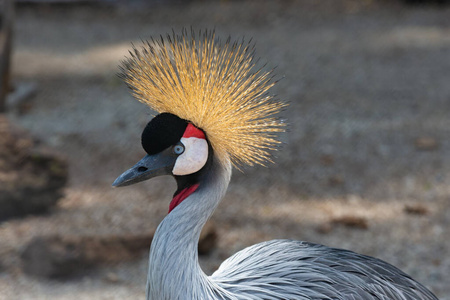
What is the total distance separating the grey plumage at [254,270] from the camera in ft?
4.65

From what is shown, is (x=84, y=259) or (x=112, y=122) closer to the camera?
(x=84, y=259)

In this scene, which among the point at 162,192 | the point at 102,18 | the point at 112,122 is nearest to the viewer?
the point at 162,192

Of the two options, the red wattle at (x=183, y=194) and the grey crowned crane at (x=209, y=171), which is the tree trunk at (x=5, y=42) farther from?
the red wattle at (x=183, y=194)

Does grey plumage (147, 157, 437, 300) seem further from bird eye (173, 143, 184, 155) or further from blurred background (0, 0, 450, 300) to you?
blurred background (0, 0, 450, 300)

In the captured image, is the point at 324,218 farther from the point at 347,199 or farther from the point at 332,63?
the point at 332,63

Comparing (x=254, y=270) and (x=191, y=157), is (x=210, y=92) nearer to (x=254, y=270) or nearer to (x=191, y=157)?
(x=191, y=157)

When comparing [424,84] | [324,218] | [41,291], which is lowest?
[41,291]

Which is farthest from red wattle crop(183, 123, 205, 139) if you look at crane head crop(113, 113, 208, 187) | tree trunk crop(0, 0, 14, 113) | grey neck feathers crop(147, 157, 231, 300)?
tree trunk crop(0, 0, 14, 113)

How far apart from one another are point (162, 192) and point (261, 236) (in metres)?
0.60

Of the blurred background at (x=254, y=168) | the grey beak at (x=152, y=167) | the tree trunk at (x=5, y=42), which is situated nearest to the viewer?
the grey beak at (x=152, y=167)

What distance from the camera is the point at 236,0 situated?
6543 mm

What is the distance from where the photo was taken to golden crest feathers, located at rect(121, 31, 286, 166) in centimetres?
148

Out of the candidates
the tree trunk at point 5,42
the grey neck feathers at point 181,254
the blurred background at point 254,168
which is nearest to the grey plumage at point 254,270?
the grey neck feathers at point 181,254

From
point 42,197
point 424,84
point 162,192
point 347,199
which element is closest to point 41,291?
point 42,197
